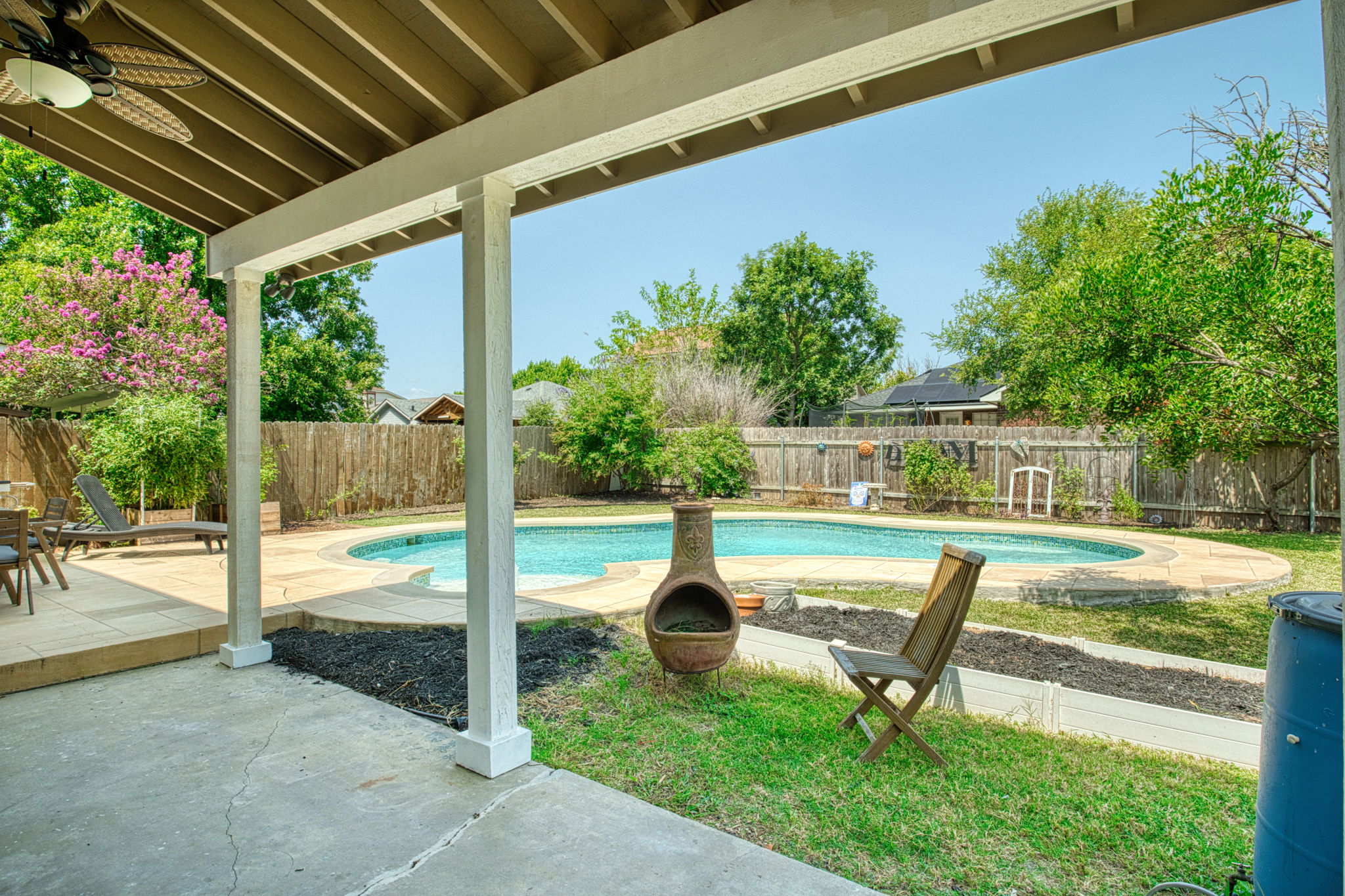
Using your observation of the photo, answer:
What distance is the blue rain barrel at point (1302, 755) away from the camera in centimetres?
148

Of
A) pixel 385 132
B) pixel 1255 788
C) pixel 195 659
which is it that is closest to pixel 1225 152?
pixel 1255 788

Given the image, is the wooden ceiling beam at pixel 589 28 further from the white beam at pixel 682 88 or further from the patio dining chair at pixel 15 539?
the patio dining chair at pixel 15 539

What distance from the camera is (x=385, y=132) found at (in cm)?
293

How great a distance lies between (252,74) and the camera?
281 centimetres

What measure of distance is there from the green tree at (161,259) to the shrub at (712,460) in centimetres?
766

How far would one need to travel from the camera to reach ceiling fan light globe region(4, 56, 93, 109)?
259 centimetres

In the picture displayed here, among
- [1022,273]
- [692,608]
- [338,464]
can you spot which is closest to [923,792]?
[692,608]

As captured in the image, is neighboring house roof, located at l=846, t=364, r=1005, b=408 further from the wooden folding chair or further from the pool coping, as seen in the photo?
the wooden folding chair

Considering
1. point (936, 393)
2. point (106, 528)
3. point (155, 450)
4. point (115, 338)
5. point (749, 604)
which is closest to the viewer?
point (749, 604)

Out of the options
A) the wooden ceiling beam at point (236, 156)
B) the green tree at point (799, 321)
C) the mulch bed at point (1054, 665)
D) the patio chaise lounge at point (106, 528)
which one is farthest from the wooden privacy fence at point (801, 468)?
the green tree at point (799, 321)

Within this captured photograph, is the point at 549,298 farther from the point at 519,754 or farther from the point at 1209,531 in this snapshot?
the point at 519,754

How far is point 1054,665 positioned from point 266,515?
9.91 m

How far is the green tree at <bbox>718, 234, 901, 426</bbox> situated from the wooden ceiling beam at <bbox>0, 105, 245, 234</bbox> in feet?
75.4

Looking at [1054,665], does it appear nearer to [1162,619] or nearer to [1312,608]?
[1162,619]
